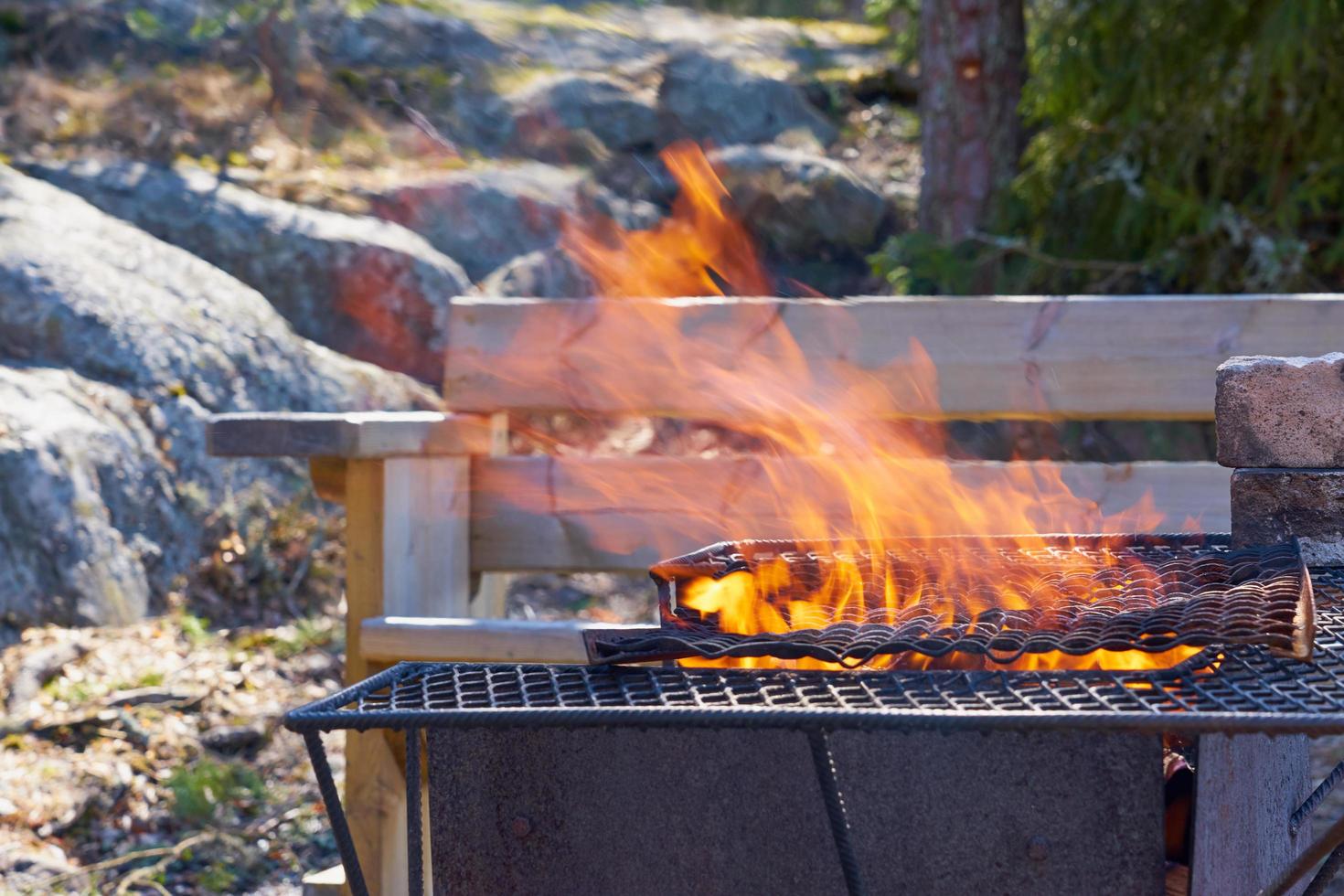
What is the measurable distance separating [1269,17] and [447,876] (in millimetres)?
4704

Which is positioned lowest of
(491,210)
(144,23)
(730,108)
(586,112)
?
(491,210)

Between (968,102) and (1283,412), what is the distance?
548cm

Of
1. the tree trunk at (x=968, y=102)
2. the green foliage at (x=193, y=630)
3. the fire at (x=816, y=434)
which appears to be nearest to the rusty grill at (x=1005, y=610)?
the fire at (x=816, y=434)

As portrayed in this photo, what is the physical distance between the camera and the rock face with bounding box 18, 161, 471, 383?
7.37 m

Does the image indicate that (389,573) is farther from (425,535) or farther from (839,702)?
(839,702)

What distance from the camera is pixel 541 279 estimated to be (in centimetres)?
809

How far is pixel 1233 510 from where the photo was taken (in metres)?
2.12

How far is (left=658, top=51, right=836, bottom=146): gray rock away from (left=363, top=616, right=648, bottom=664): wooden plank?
8888 mm

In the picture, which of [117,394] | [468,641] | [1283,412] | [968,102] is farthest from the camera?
[968,102]

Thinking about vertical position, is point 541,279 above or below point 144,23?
below

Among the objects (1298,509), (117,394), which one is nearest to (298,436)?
(1298,509)

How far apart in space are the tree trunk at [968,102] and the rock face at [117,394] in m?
3.22

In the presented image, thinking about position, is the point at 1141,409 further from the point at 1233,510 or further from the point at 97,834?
the point at 97,834

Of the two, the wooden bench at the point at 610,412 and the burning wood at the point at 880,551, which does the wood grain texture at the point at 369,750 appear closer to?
the wooden bench at the point at 610,412
